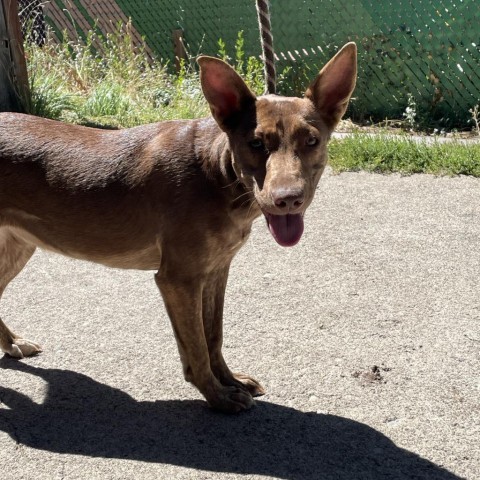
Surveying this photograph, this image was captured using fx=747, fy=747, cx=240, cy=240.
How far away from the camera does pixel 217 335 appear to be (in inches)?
147

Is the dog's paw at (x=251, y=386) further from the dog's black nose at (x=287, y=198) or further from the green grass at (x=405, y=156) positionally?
the green grass at (x=405, y=156)

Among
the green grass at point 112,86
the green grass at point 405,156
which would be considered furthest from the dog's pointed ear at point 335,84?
the green grass at point 112,86

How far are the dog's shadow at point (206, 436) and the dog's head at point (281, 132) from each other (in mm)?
927

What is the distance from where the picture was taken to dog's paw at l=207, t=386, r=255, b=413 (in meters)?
3.52

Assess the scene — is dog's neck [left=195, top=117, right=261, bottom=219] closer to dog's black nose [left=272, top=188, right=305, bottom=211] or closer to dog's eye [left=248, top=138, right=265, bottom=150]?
dog's eye [left=248, top=138, right=265, bottom=150]

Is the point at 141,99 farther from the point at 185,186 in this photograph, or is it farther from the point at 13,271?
the point at 185,186

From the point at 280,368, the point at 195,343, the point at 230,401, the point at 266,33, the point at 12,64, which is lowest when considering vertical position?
the point at 280,368

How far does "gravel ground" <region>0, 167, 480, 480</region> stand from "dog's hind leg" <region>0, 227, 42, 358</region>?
8 centimetres

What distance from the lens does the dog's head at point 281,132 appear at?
2986 millimetres

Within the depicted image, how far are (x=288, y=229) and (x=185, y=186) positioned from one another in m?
0.61

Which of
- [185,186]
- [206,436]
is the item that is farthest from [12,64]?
[206,436]

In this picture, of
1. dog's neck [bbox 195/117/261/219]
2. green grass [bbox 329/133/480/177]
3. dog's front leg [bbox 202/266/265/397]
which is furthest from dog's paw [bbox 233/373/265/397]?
green grass [bbox 329/133/480/177]

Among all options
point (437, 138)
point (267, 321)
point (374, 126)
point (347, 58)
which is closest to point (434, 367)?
A: point (267, 321)

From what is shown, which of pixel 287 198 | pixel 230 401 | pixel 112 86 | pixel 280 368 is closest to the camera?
pixel 287 198
